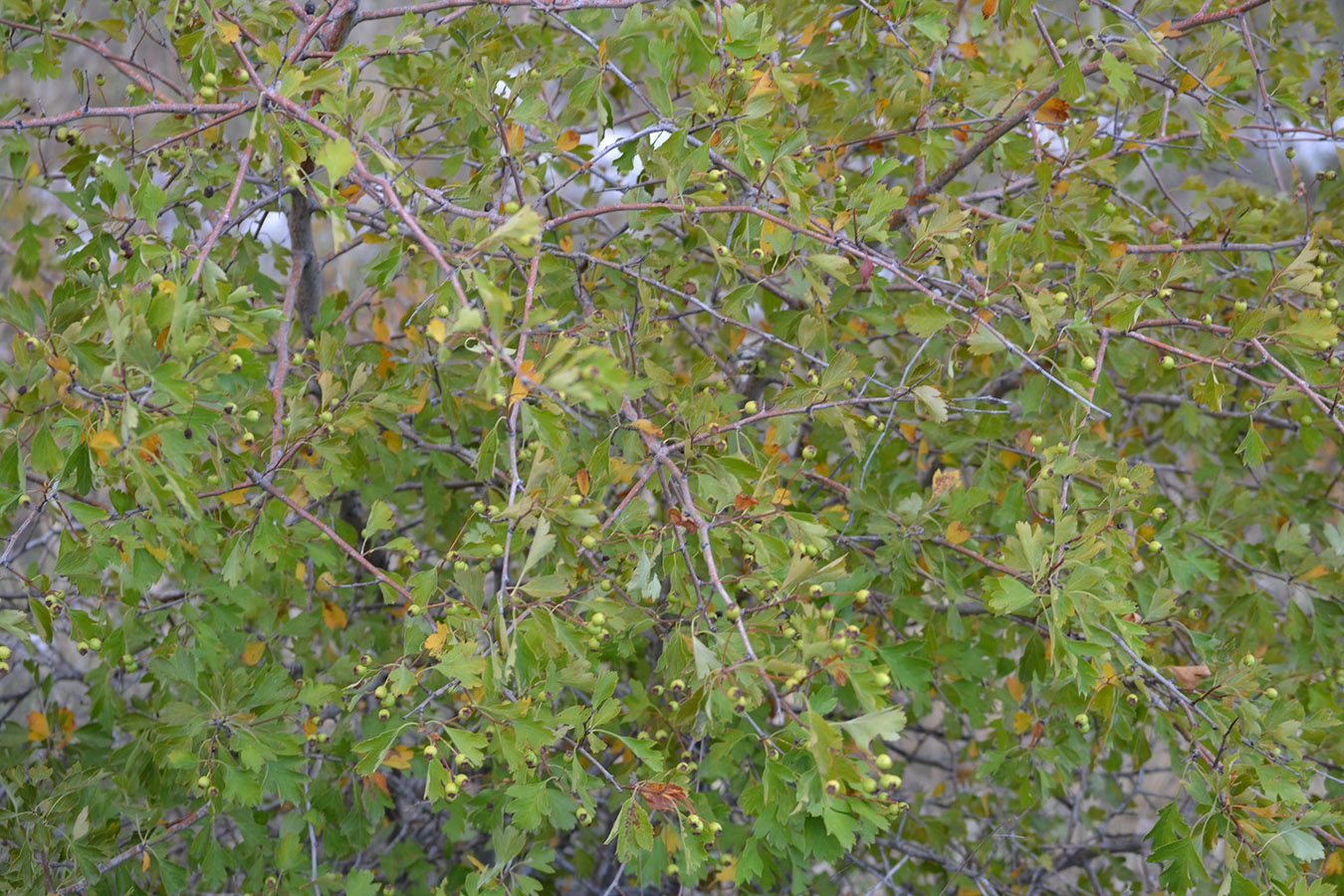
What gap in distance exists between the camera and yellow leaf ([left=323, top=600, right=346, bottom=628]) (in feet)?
8.22

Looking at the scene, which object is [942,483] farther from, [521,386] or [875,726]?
[521,386]

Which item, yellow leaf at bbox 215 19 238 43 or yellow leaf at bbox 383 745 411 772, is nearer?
yellow leaf at bbox 215 19 238 43

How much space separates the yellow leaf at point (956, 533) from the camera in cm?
207

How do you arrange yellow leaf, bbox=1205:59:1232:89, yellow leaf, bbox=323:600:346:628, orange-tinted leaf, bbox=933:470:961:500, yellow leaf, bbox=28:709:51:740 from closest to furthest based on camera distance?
orange-tinted leaf, bbox=933:470:961:500 → yellow leaf, bbox=1205:59:1232:89 → yellow leaf, bbox=323:600:346:628 → yellow leaf, bbox=28:709:51:740

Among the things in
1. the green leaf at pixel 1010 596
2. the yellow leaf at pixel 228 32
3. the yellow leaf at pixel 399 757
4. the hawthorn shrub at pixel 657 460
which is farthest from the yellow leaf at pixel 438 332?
the yellow leaf at pixel 399 757

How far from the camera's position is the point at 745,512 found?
1578mm

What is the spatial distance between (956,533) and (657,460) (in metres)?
0.73

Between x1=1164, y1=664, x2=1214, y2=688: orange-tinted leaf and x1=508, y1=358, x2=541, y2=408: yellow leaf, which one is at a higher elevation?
x1=508, y1=358, x2=541, y2=408: yellow leaf

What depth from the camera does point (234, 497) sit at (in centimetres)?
186

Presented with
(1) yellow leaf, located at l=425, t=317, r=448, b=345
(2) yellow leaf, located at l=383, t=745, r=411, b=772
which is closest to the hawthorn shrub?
(1) yellow leaf, located at l=425, t=317, r=448, b=345

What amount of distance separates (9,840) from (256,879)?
0.50m

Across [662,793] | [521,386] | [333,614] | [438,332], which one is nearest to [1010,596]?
[662,793]

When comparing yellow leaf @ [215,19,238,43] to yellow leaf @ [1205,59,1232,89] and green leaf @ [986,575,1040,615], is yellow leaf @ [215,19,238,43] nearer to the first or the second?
green leaf @ [986,575,1040,615]

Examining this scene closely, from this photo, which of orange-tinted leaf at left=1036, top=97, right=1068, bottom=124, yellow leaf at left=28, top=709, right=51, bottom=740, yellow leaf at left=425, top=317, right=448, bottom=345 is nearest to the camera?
yellow leaf at left=425, top=317, right=448, bottom=345
